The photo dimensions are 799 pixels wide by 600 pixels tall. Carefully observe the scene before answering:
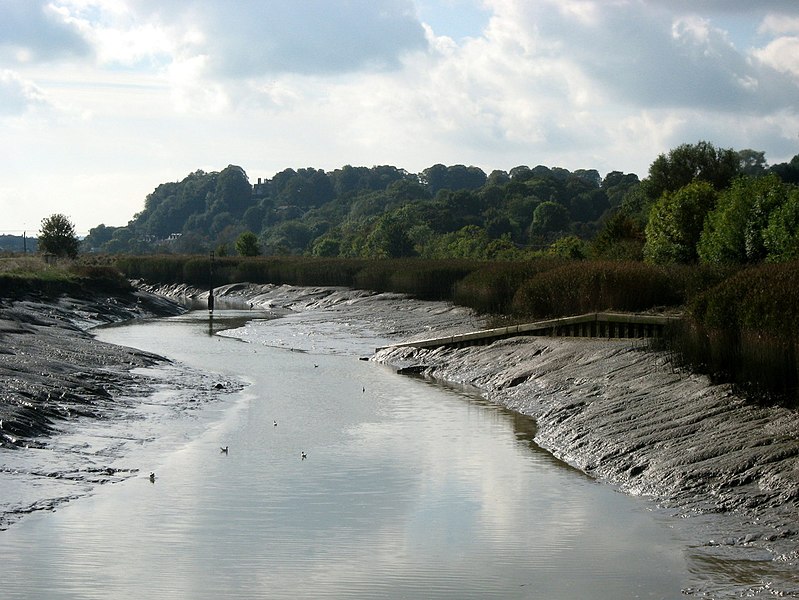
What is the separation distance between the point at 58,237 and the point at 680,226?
42618mm

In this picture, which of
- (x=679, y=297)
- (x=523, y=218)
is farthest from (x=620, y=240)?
(x=523, y=218)

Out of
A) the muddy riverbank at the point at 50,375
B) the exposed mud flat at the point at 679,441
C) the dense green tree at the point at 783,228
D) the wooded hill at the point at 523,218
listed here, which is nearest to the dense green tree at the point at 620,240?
the wooded hill at the point at 523,218

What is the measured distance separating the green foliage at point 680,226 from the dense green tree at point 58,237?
40.4m

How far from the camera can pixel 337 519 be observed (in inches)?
511

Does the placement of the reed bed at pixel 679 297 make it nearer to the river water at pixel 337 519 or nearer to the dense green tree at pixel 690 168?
the river water at pixel 337 519

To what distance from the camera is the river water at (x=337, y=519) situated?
10.6 m

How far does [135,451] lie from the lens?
1683cm

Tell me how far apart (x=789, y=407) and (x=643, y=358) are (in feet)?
20.3

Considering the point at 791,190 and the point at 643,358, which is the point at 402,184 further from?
the point at 643,358

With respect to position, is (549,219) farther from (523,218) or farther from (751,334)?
(751,334)

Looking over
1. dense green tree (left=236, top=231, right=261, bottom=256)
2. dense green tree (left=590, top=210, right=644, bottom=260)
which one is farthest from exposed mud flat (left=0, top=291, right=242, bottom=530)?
dense green tree (left=236, top=231, right=261, bottom=256)

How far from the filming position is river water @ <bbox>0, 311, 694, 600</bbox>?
34.9ft

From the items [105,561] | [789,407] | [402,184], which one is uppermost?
[402,184]

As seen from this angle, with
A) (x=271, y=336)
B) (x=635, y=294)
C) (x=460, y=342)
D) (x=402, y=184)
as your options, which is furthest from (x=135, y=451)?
(x=402, y=184)
